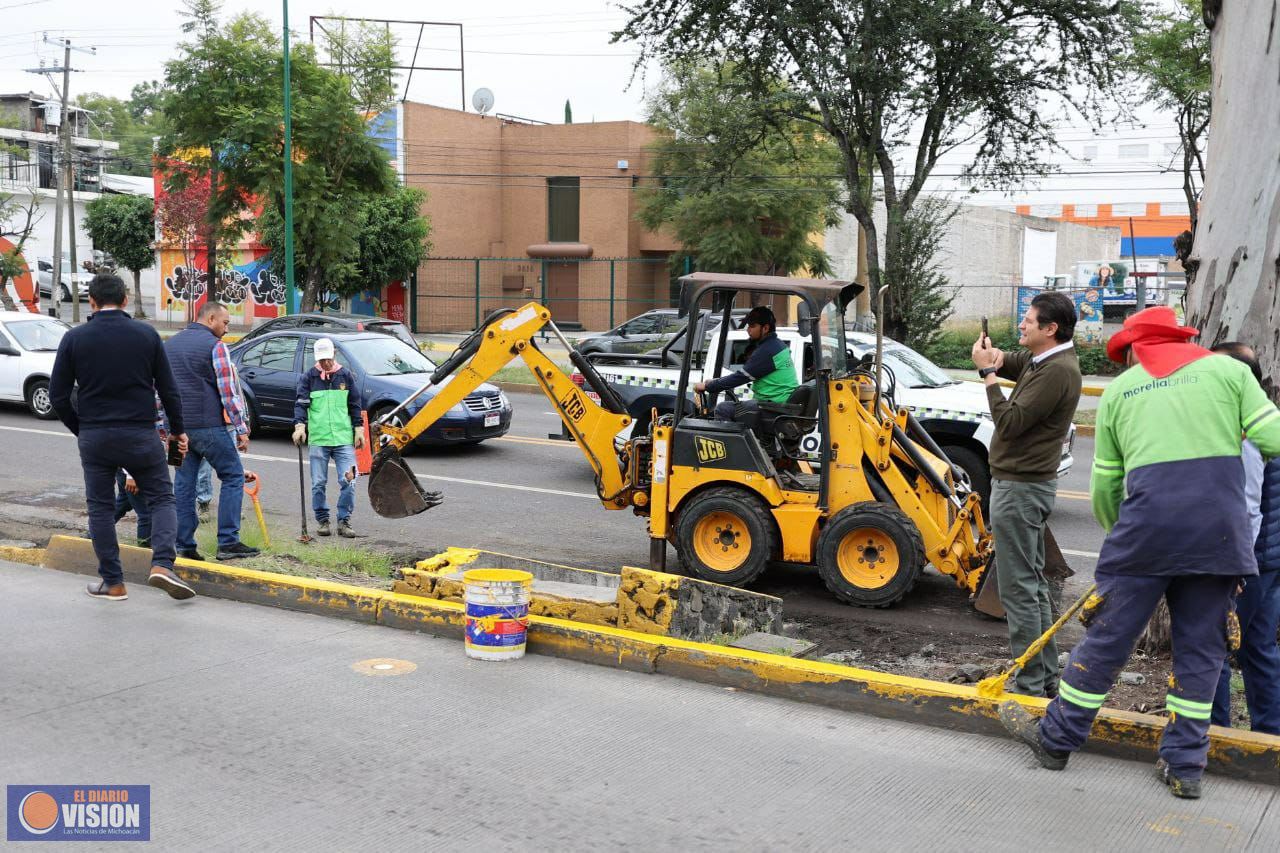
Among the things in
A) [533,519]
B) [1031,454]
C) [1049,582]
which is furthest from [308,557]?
[1031,454]

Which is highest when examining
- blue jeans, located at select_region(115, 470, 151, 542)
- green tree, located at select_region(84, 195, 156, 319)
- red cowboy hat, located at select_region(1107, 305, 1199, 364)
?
green tree, located at select_region(84, 195, 156, 319)

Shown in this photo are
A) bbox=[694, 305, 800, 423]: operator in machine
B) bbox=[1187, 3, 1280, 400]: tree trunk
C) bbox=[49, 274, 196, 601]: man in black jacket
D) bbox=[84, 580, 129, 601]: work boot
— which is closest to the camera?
bbox=[1187, 3, 1280, 400]: tree trunk

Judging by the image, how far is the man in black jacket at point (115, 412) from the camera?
289 inches

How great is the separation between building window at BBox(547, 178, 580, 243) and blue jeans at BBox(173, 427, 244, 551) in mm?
36258

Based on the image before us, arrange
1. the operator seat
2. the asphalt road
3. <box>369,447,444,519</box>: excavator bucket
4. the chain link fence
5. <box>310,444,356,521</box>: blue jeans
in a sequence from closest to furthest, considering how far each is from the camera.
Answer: the asphalt road
the operator seat
<box>369,447,444,519</box>: excavator bucket
<box>310,444,356,521</box>: blue jeans
the chain link fence

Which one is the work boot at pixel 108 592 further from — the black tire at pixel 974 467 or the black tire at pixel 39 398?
the black tire at pixel 39 398

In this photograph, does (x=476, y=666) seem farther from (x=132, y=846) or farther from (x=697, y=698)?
(x=132, y=846)

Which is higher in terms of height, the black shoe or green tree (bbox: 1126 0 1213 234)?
green tree (bbox: 1126 0 1213 234)

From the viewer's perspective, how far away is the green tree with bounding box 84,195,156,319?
49250 millimetres

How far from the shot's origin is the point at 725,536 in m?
8.74

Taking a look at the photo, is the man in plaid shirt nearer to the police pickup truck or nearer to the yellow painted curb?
the yellow painted curb

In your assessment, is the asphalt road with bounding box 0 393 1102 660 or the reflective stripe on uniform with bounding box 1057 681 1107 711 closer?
the reflective stripe on uniform with bounding box 1057 681 1107 711

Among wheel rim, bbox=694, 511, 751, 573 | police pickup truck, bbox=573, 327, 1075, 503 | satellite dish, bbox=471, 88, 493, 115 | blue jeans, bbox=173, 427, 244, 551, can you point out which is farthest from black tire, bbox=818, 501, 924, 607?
satellite dish, bbox=471, 88, 493, 115

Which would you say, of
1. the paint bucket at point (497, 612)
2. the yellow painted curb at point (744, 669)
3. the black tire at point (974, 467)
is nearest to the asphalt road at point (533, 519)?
the black tire at point (974, 467)
